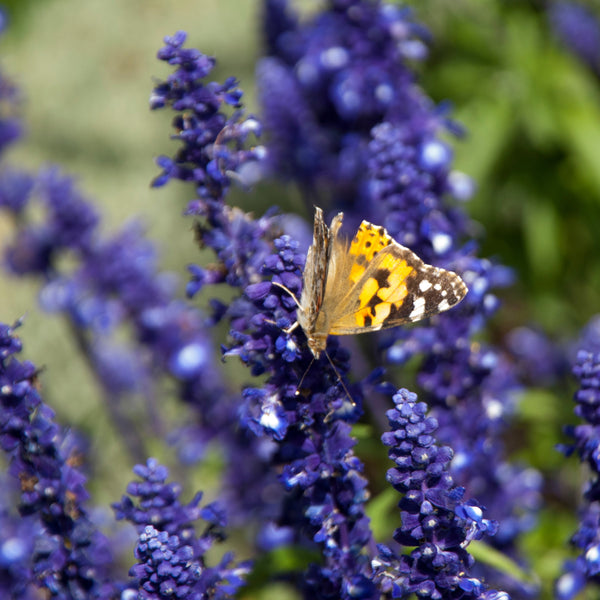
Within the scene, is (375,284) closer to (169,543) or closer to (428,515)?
(428,515)

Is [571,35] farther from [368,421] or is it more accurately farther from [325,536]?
[325,536]

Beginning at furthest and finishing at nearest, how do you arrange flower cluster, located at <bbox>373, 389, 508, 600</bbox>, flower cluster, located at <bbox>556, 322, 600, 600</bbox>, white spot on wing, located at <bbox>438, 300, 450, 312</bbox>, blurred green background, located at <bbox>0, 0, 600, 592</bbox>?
1. blurred green background, located at <bbox>0, 0, 600, 592</bbox>
2. white spot on wing, located at <bbox>438, 300, 450, 312</bbox>
3. flower cluster, located at <bbox>556, 322, 600, 600</bbox>
4. flower cluster, located at <bbox>373, 389, 508, 600</bbox>

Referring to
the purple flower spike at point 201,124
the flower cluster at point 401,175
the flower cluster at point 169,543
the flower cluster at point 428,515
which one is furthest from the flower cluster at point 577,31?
the flower cluster at point 169,543

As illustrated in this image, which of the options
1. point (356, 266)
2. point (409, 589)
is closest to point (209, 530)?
point (409, 589)

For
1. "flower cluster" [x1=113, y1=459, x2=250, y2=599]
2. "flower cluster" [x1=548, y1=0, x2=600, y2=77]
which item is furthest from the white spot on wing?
"flower cluster" [x1=548, y1=0, x2=600, y2=77]

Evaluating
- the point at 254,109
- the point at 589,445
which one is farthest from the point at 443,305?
the point at 254,109

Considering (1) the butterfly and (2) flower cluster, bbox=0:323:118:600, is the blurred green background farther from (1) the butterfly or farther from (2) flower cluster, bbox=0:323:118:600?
(1) the butterfly
